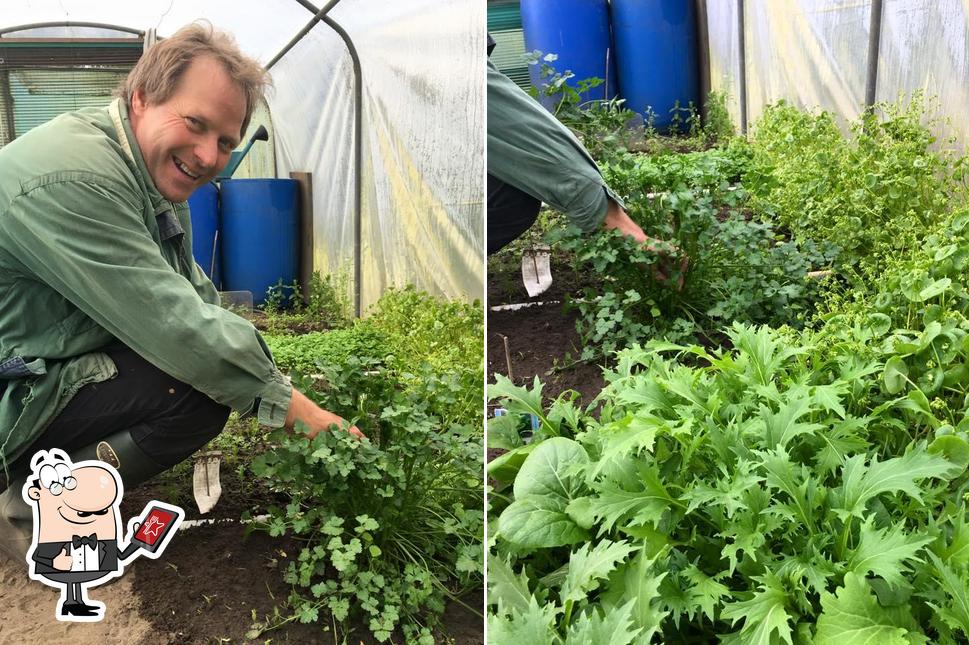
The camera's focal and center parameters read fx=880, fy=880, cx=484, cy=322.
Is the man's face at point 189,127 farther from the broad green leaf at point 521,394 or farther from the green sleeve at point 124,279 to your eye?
the broad green leaf at point 521,394

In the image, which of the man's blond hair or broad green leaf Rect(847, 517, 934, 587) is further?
broad green leaf Rect(847, 517, 934, 587)

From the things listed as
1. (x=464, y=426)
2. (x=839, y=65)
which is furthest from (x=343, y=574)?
(x=839, y=65)

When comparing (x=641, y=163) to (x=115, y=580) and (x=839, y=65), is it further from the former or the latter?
(x=115, y=580)

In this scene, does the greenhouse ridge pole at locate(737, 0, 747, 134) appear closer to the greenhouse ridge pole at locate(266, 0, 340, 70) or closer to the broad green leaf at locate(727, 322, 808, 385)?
the broad green leaf at locate(727, 322, 808, 385)

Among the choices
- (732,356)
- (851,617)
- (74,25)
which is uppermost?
(74,25)

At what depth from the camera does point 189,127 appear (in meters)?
1.23

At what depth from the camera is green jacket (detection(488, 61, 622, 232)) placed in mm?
1237

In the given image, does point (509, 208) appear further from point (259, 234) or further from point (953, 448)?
point (953, 448)

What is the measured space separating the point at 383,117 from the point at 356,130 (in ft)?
Answer: 0.16

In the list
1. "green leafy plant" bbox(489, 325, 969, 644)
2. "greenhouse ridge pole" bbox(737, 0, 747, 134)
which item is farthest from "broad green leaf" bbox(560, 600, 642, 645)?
"greenhouse ridge pole" bbox(737, 0, 747, 134)

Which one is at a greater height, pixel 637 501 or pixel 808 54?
pixel 808 54

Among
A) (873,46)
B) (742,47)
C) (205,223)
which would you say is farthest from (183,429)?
(742,47)

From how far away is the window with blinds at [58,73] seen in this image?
1.22m

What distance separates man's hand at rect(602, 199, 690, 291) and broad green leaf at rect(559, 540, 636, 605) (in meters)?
0.80
